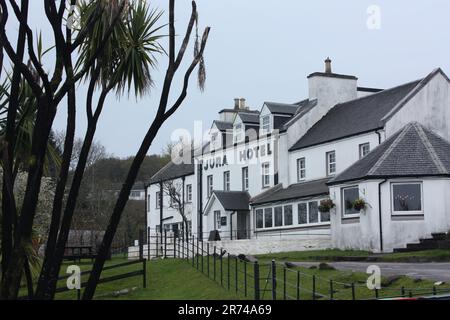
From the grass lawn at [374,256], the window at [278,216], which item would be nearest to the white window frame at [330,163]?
the window at [278,216]

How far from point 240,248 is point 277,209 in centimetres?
606

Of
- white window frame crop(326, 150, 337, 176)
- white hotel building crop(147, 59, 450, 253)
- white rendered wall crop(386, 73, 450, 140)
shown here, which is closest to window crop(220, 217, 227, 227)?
white hotel building crop(147, 59, 450, 253)

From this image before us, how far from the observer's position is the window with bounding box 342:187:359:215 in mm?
32062

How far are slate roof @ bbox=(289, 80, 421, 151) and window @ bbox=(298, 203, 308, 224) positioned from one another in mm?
3987

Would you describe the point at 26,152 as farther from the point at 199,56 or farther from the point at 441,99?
the point at 441,99

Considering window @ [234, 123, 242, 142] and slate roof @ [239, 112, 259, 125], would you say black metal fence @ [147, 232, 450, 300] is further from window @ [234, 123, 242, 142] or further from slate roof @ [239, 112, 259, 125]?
slate roof @ [239, 112, 259, 125]

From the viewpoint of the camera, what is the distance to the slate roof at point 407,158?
3086 cm

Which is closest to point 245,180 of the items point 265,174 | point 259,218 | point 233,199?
point 233,199

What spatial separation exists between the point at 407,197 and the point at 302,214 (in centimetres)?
792

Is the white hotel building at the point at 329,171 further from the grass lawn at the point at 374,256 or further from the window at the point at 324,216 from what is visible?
the grass lawn at the point at 374,256

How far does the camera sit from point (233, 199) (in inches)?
1770

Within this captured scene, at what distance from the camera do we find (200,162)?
51.8 metres
